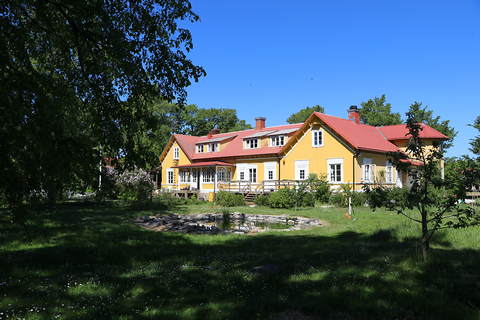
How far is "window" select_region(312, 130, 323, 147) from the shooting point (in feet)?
98.4

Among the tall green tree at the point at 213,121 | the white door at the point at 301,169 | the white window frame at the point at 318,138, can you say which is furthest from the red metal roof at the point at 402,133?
the tall green tree at the point at 213,121

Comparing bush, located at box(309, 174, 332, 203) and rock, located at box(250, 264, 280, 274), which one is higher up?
bush, located at box(309, 174, 332, 203)

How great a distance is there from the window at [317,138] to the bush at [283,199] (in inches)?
275

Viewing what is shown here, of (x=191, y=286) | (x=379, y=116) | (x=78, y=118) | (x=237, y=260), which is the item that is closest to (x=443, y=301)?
(x=191, y=286)

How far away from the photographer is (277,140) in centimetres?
3450

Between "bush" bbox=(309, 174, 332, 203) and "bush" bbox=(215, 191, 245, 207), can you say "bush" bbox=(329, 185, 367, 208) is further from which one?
"bush" bbox=(215, 191, 245, 207)

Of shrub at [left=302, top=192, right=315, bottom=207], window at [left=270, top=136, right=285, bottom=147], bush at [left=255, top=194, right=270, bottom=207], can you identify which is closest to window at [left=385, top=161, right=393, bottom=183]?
shrub at [left=302, top=192, right=315, bottom=207]

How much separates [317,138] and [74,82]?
2414cm

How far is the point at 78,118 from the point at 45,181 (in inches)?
148

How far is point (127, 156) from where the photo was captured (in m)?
7.70

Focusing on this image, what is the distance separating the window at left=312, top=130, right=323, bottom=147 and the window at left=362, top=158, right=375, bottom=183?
148 inches

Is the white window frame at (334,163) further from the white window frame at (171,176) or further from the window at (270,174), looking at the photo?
the white window frame at (171,176)

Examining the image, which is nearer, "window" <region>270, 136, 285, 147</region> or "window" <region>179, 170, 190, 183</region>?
"window" <region>270, 136, 285, 147</region>

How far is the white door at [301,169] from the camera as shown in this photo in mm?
30750
